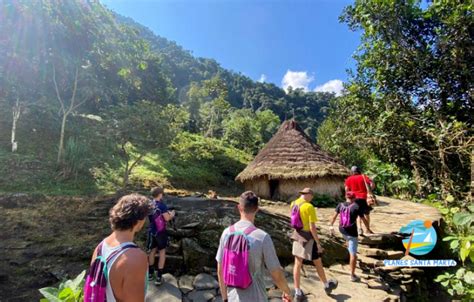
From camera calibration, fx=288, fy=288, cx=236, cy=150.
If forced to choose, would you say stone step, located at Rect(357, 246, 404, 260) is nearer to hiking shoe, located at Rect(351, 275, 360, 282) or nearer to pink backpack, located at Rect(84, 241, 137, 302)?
hiking shoe, located at Rect(351, 275, 360, 282)

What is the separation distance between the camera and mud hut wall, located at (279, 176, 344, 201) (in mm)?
12898

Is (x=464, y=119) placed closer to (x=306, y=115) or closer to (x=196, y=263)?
(x=196, y=263)

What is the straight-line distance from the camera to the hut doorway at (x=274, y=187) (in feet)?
45.3

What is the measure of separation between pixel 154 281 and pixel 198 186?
1454 cm

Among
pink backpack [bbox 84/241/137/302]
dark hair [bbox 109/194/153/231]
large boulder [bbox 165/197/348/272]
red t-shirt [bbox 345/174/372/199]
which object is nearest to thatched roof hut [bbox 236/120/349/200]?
large boulder [bbox 165/197/348/272]

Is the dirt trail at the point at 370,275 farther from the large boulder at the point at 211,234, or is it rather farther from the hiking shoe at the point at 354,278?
the large boulder at the point at 211,234

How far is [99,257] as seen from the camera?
1.92 metres

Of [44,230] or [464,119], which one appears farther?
[464,119]

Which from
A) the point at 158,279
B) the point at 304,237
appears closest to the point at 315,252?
the point at 304,237

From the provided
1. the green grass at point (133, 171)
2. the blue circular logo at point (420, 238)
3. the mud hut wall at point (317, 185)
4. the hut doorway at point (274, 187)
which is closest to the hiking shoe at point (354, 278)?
the blue circular logo at point (420, 238)

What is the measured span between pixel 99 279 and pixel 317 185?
12.0 metres

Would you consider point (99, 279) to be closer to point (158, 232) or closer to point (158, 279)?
point (158, 232)

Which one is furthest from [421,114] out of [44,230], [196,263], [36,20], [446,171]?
[36,20]

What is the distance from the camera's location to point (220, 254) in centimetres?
280
